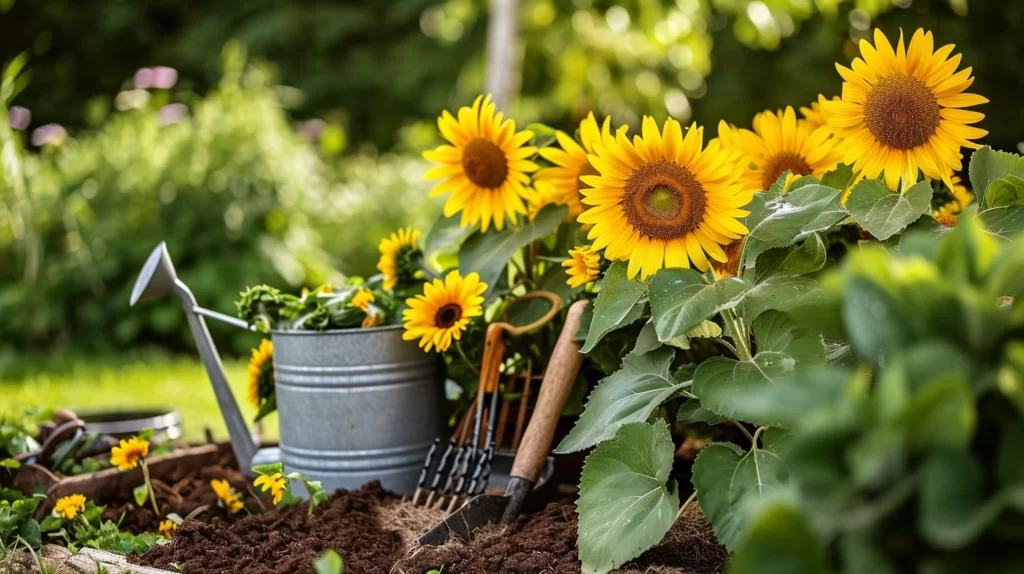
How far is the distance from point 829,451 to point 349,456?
1451 mm

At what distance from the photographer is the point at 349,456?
2039 mm

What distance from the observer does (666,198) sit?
1482 millimetres

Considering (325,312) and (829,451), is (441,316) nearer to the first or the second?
(325,312)

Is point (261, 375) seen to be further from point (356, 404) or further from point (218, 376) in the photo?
point (356, 404)

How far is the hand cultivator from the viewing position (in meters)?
1.87

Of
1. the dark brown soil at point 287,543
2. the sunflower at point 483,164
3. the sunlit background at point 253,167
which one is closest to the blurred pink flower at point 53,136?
the sunlit background at point 253,167

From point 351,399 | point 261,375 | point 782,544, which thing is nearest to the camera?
point 782,544

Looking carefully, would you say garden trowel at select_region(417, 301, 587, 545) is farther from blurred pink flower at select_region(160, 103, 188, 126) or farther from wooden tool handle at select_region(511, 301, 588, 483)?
blurred pink flower at select_region(160, 103, 188, 126)

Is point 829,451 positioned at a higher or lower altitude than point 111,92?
lower

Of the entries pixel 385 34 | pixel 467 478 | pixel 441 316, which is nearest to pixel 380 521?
pixel 467 478

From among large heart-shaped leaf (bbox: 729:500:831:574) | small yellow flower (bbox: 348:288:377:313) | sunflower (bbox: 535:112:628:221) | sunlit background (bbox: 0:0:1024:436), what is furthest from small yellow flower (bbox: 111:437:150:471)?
sunlit background (bbox: 0:0:1024:436)

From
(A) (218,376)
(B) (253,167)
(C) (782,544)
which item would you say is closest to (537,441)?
(A) (218,376)

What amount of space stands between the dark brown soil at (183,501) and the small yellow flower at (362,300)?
51 centimetres

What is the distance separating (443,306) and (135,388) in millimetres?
3162
